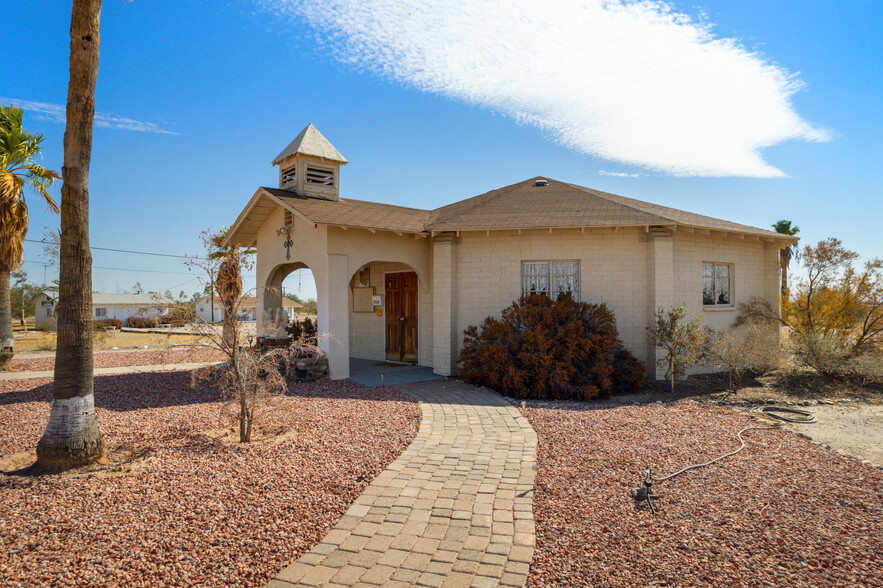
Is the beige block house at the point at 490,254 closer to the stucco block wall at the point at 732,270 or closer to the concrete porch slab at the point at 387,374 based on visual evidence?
the stucco block wall at the point at 732,270

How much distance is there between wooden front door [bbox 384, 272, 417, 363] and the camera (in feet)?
45.0

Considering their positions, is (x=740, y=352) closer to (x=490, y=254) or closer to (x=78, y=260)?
(x=490, y=254)

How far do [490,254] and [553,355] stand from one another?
3296 millimetres

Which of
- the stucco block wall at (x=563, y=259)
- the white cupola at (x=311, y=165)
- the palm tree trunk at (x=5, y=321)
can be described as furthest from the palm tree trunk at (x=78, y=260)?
the palm tree trunk at (x=5, y=321)

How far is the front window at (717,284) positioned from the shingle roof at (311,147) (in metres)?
10.2

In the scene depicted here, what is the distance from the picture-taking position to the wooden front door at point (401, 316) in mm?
13727

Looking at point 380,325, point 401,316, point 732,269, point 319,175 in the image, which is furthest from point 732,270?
point 319,175

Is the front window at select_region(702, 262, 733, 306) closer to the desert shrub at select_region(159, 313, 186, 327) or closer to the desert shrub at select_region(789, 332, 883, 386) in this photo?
the desert shrub at select_region(789, 332, 883, 386)

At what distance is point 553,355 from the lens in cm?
947

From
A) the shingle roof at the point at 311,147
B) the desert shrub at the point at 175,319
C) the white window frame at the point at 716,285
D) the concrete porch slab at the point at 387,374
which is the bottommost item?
the concrete porch slab at the point at 387,374

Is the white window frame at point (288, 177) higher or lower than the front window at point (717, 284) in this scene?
higher

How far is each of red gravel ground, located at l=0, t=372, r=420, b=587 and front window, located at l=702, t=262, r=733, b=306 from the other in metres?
8.99

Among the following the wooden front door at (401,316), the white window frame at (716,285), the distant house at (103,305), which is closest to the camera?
the white window frame at (716,285)

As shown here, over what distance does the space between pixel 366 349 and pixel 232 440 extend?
29.2 feet
